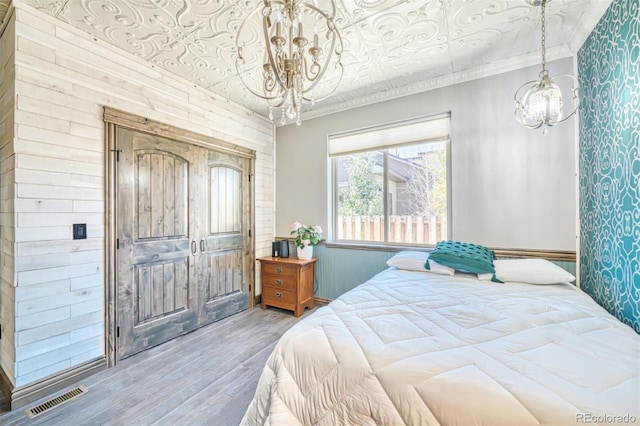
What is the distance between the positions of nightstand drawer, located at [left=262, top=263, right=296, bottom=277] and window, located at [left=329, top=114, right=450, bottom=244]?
80cm

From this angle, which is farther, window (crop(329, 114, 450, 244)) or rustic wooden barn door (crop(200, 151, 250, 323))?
rustic wooden barn door (crop(200, 151, 250, 323))

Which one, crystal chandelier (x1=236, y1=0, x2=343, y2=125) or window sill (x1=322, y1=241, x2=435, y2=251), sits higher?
crystal chandelier (x1=236, y1=0, x2=343, y2=125)

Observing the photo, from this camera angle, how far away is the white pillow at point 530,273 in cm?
202

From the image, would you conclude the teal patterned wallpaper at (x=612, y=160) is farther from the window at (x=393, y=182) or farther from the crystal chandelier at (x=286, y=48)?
the crystal chandelier at (x=286, y=48)

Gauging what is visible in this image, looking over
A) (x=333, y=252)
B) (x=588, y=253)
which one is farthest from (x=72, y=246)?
(x=588, y=253)

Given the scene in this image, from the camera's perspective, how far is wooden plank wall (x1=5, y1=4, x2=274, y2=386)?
1.82m

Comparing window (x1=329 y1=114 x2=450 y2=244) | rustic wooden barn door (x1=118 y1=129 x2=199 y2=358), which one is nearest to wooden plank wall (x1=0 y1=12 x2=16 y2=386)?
rustic wooden barn door (x1=118 y1=129 x2=199 y2=358)

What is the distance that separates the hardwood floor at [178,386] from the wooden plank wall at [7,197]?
0.52 m

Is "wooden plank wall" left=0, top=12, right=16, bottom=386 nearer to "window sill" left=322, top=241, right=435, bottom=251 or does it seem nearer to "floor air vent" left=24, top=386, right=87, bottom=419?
"floor air vent" left=24, top=386, right=87, bottom=419

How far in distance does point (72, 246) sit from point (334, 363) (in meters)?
2.25

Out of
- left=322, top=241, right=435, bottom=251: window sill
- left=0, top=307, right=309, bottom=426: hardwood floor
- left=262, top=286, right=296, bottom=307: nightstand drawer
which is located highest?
left=322, top=241, right=435, bottom=251: window sill

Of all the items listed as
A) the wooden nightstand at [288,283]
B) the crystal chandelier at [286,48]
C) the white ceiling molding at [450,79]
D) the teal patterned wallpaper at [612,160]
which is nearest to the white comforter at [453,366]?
the teal patterned wallpaper at [612,160]

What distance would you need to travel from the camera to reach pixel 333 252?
3578 millimetres

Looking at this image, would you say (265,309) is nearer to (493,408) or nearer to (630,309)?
(493,408)
